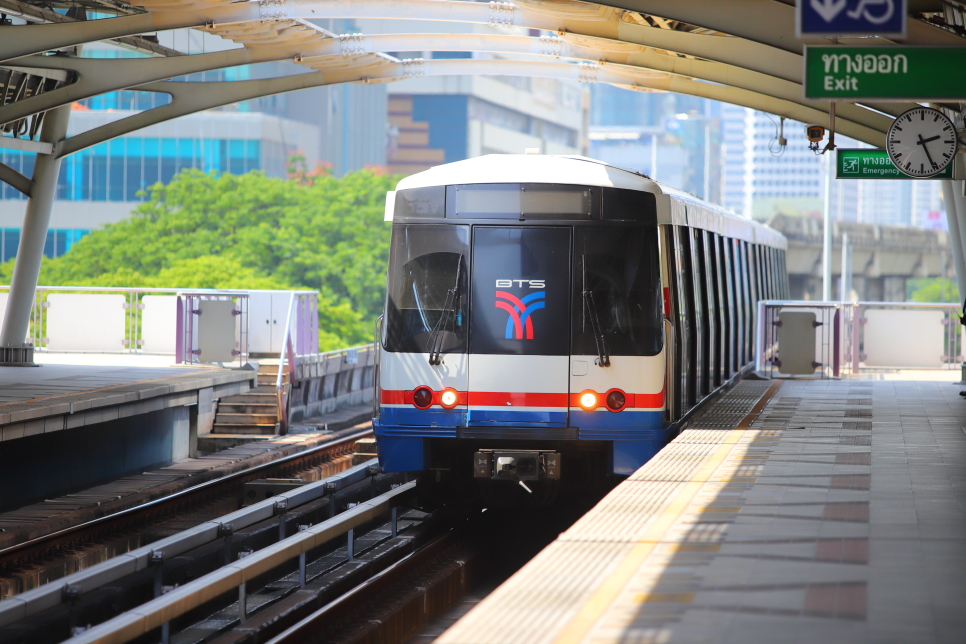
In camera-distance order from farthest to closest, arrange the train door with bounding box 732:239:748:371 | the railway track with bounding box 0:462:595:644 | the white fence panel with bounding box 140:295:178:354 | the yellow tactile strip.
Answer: the white fence panel with bounding box 140:295:178:354, the train door with bounding box 732:239:748:371, the railway track with bounding box 0:462:595:644, the yellow tactile strip

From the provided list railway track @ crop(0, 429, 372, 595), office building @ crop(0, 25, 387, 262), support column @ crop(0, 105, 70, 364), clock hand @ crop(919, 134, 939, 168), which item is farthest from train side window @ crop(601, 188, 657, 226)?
office building @ crop(0, 25, 387, 262)

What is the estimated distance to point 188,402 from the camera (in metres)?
16.2

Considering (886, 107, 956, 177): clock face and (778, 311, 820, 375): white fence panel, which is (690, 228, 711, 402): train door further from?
(778, 311, 820, 375): white fence panel

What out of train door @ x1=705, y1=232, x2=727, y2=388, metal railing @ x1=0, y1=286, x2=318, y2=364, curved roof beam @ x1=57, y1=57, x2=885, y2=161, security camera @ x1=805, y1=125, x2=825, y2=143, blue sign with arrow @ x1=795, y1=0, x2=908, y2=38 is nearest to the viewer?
blue sign with arrow @ x1=795, y1=0, x2=908, y2=38

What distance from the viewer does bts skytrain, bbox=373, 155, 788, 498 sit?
985 centimetres

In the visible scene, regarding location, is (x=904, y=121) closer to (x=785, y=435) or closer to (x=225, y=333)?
(x=785, y=435)

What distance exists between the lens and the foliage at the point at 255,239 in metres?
46.7

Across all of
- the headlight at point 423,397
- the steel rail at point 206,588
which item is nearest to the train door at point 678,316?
the headlight at point 423,397

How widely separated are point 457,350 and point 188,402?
7.35 metres

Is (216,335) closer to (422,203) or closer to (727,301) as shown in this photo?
(727,301)

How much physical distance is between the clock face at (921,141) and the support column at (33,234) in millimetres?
12989

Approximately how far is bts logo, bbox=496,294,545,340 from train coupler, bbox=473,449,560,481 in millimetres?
975

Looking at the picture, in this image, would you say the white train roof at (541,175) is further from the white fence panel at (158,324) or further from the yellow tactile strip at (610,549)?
the white fence panel at (158,324)

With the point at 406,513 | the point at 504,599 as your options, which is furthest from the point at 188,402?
the point at 504,599
